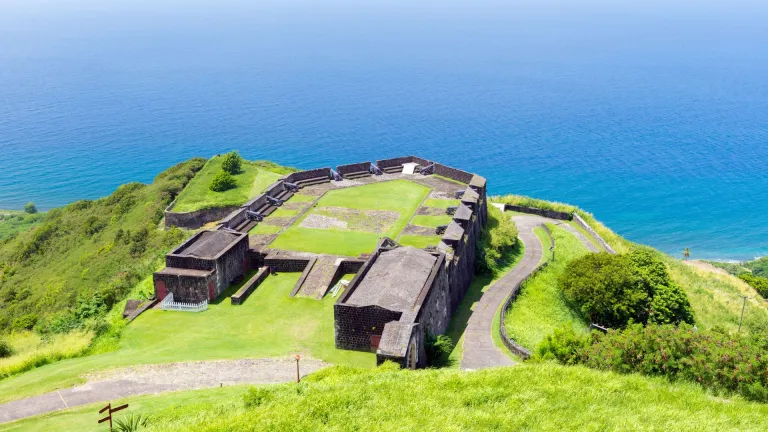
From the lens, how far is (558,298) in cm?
3978

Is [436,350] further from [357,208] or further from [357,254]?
[357,208]

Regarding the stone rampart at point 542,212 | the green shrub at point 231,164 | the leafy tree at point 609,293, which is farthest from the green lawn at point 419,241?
the green shrub at point 231,164

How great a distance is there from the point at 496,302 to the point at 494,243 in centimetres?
757

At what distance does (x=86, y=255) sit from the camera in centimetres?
4944

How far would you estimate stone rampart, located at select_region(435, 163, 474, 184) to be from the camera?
168ft

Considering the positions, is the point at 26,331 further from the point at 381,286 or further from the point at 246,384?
the point at 381,286

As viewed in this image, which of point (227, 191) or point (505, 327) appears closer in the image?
point (505, 327)

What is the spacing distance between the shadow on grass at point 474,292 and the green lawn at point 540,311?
2243mm

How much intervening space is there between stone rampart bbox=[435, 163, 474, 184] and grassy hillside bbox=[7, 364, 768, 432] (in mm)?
29860

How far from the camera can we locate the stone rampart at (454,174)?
168 ft

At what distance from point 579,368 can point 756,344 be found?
588 cm

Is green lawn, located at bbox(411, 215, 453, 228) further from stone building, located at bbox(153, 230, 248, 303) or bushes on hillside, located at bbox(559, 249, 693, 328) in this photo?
stone building, located at bbox(153, 230, 248, 303)

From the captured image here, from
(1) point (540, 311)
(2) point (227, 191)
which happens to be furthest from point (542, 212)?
(2) point (227, 191)

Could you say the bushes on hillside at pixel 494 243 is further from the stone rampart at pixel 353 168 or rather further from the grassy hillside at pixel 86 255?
→ the grassy hillside at pixel 86 255
